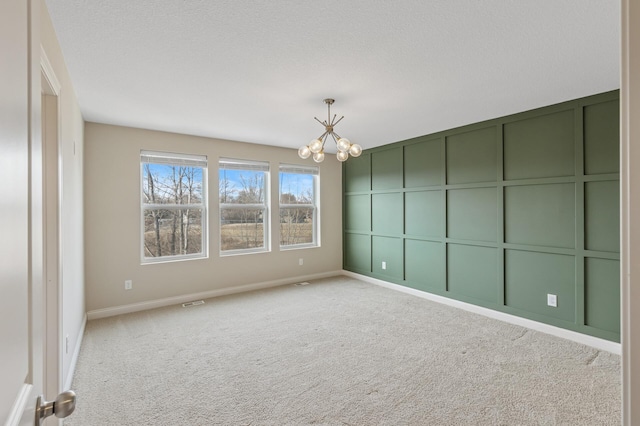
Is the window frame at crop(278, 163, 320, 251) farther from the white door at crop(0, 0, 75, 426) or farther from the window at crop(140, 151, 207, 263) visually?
the white door at crop(0, 0, 75, 426)

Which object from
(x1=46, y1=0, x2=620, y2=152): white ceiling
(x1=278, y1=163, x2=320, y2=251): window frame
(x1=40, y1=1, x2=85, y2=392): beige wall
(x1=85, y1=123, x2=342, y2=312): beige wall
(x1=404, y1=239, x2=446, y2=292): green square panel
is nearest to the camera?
(x1=46, y1=0, x2=620, y2=152): white ceiling

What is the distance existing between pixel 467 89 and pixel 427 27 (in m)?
1.17

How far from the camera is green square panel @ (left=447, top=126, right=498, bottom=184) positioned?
3.80 m

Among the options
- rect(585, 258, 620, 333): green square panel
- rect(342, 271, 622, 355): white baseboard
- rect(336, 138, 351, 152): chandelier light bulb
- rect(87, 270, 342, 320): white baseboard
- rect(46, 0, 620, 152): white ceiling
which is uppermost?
rect(46, 0, 620, 152): white ceiling

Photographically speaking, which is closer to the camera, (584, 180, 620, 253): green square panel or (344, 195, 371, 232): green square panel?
(584, 180, 620, 253): green square panel

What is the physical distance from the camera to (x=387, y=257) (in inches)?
203

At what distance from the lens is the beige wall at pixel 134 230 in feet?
12.4

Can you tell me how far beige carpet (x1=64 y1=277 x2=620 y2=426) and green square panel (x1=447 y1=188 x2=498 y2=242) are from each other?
1005 mm

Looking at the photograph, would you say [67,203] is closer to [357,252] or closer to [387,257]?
[387,257]

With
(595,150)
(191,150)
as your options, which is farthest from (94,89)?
(595,150)

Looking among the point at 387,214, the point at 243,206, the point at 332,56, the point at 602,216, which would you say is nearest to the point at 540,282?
the point at 602,216

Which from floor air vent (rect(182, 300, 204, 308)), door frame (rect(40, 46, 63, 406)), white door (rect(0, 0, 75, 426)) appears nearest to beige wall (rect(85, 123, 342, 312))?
floor air vent (rect(182, 300, 204, 308))
